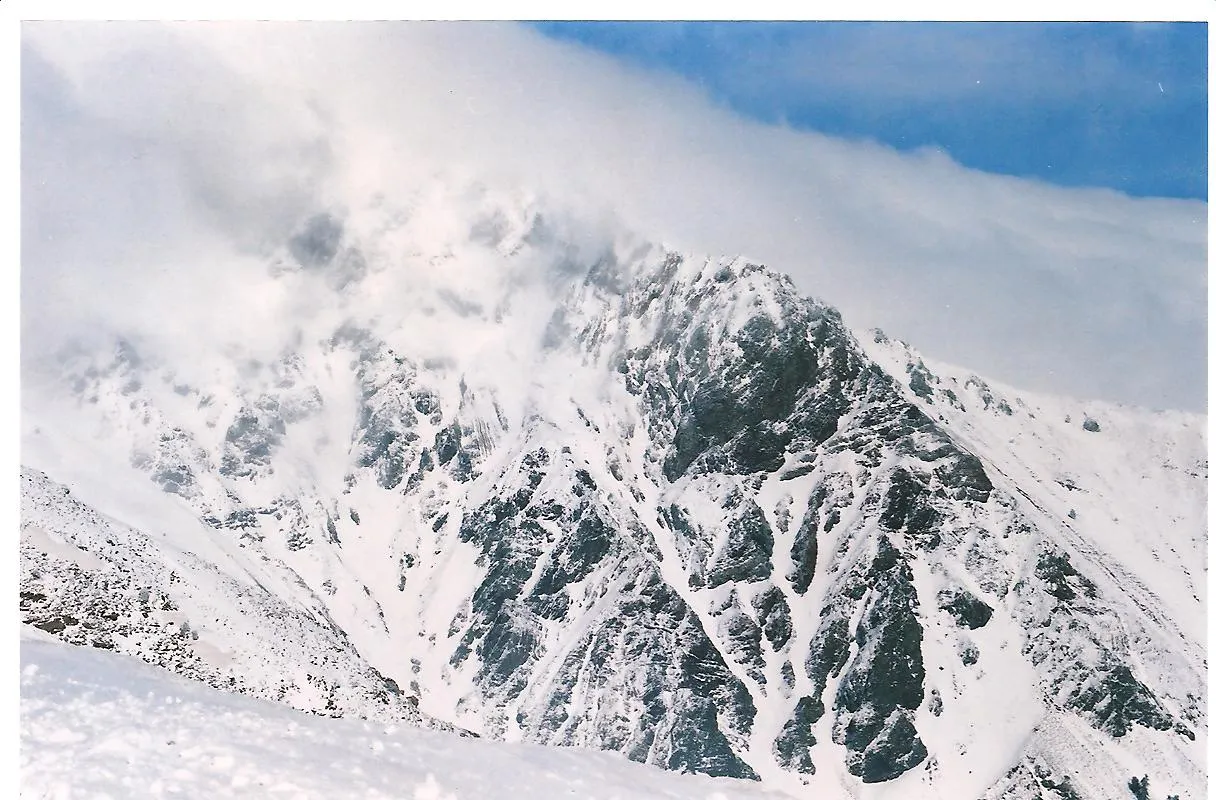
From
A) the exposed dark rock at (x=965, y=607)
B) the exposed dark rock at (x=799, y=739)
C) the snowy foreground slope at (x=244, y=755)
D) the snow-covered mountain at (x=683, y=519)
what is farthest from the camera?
the exposed dark rock at (x=799, y=739)

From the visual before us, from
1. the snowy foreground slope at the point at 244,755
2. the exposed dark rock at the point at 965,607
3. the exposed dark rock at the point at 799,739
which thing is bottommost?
the exposed dark rock at the point at 799,739

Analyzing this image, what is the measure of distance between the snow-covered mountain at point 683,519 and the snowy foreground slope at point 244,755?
1680 centimetres

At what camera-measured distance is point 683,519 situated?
9612cm

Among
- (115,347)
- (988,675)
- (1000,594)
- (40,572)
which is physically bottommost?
(988,675)

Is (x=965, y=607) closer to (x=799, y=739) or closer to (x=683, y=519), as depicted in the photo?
(x=799, y=739)

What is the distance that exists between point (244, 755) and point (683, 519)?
83700 mm

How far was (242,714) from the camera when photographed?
15.1 m

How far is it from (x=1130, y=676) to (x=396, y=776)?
62865 millimetres

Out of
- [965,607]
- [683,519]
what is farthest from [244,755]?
[683,519]

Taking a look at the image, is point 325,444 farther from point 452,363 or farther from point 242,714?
point 242,714

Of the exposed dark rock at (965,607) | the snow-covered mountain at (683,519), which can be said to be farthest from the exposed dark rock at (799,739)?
the exposed dark rock at (965,607)

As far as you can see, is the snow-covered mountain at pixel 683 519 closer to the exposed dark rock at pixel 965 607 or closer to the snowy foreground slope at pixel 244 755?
the exposed dark rock at pixel 965 607

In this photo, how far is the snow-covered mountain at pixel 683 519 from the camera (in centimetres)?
5088

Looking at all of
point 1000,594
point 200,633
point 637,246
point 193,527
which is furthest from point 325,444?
point 200,633
